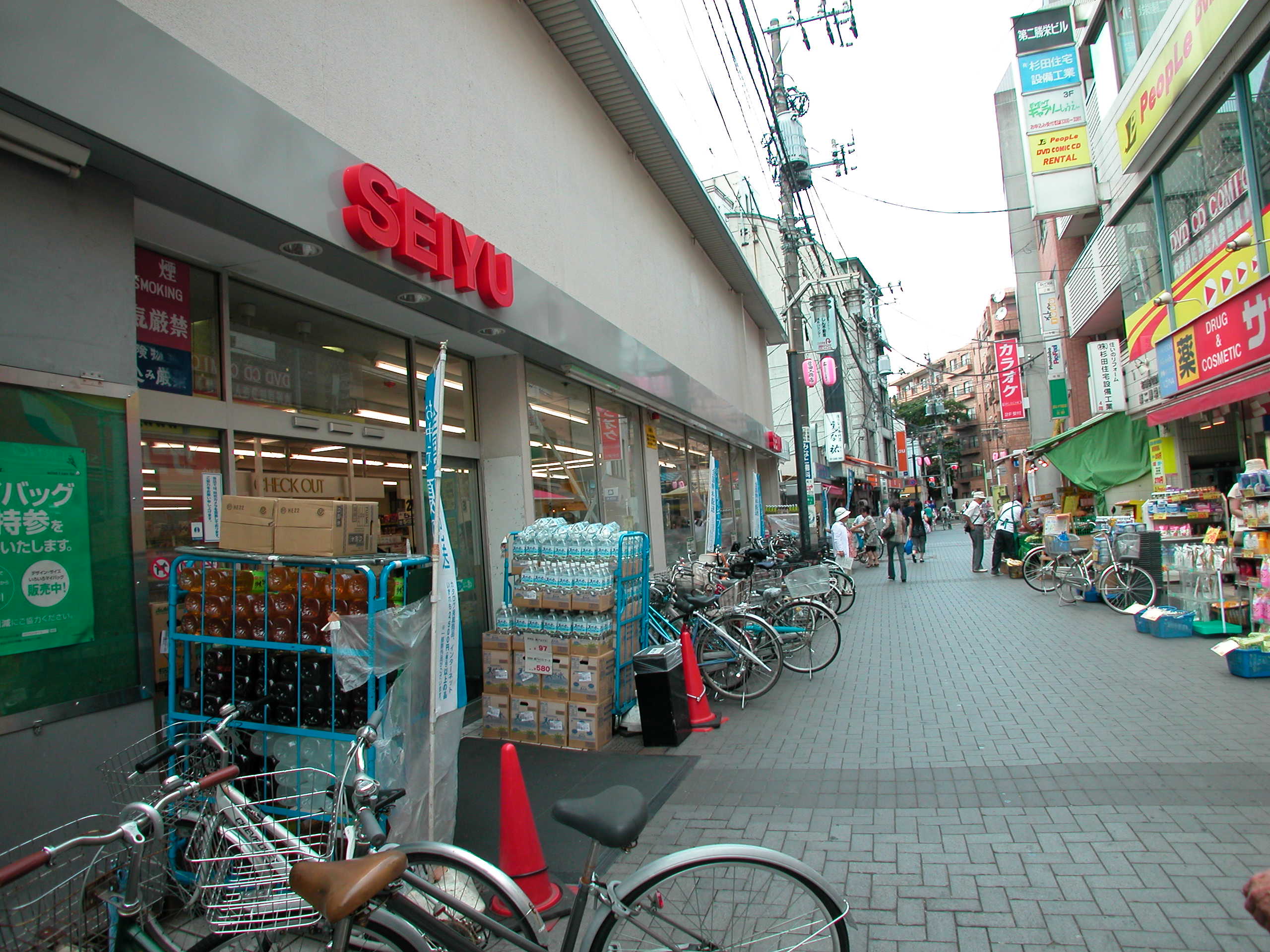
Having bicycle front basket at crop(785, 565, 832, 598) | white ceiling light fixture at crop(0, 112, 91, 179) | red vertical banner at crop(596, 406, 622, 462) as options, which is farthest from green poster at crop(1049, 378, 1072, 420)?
white ceiling light fixture at crop(0, 112, 91, 179)

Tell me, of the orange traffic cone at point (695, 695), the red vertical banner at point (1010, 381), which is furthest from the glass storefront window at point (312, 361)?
the red vertical banner at point (1010, 381)

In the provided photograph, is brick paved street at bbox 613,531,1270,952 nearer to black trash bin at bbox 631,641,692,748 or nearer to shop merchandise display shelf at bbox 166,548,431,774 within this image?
black trash bin at bbox 631,641,692,748

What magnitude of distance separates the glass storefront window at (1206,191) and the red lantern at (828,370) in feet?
37.5

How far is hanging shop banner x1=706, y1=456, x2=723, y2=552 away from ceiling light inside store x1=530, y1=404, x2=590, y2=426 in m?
3.21

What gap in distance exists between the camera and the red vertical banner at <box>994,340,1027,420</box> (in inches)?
930

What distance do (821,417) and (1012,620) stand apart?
24.6 meters

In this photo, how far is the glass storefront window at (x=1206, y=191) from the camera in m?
9.62

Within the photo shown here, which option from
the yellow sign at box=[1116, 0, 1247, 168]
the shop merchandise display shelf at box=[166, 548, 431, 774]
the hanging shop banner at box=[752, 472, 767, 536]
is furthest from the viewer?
the hanging shop banner at box=[752, 472, 767, 536]

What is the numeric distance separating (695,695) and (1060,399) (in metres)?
19.0

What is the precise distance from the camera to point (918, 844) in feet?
12.6

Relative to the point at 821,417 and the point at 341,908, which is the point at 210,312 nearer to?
the point at 341,908

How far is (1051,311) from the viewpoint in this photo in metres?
20.8

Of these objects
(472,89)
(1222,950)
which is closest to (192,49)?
(472,89)

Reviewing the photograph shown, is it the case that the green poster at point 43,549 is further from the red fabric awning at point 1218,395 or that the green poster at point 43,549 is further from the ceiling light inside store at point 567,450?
the red fabric awning at point 1218,395
